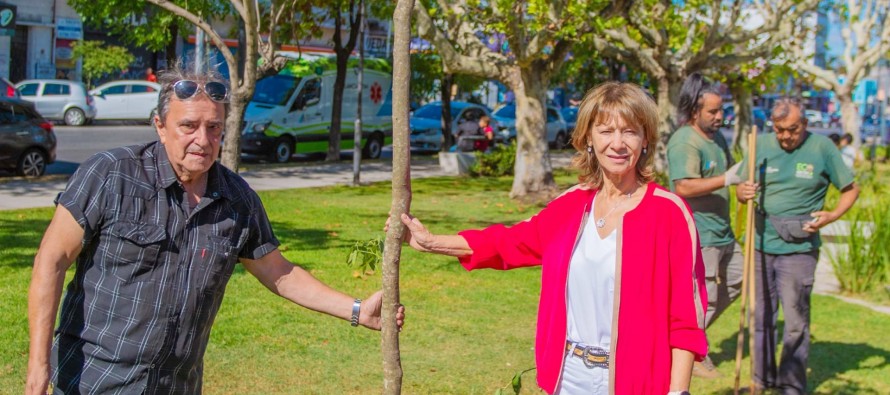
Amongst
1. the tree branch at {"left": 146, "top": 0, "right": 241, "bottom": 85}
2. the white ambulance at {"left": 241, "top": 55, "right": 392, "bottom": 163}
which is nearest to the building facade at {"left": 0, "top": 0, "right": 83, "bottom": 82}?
the white ambulance at {"left": 241, "top": 55, "right": 392, "bottom": 163}

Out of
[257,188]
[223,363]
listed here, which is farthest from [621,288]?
[257,188]

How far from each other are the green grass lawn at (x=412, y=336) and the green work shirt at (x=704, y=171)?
105 centimetres

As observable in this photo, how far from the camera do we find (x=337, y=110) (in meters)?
25.6

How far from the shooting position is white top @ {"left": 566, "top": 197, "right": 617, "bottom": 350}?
3391 mm

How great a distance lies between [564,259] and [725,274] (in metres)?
3.78

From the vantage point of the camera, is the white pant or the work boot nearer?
the white pant

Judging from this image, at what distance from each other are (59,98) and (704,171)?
2840 cm

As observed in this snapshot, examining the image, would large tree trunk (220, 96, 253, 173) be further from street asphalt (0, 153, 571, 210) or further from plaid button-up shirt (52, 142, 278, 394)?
plaid button-up shirt (52, 142, 278, 394)

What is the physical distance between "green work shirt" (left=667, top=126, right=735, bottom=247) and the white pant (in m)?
3.36

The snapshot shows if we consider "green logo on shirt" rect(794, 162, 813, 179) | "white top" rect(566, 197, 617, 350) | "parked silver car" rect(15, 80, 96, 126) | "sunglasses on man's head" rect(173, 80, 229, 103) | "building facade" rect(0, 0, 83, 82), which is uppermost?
"building facade" rect(0, 0, 83, 82)

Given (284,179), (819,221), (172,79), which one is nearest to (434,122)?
(284,179)

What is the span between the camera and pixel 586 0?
49.9 feet

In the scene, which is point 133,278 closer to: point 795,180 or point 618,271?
point 618,271

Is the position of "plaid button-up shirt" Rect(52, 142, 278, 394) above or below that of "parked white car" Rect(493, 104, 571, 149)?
below
